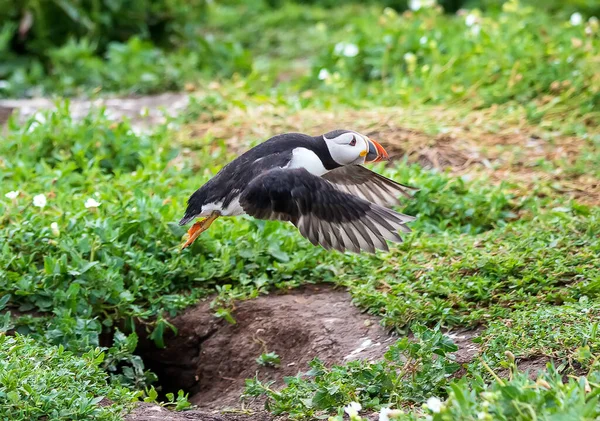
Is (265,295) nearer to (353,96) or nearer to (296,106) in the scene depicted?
(296,106)

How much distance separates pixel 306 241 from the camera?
4.80 m

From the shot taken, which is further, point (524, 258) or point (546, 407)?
point (524, 258)

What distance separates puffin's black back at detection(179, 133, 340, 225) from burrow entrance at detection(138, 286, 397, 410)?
0.57m

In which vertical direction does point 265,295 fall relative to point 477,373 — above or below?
below

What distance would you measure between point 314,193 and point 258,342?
2.98 ft

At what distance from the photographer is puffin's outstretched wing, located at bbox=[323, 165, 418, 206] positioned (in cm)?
459

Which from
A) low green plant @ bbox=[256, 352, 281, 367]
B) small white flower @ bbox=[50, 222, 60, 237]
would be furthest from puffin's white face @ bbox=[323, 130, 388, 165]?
small white flower @ bbox=[50, 222, 60, 237]

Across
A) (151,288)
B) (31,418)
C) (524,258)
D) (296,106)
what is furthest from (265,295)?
(296,106)

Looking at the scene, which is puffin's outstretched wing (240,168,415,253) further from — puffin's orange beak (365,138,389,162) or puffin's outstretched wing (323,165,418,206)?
puffin's outstretched wing (323,165,418,206)

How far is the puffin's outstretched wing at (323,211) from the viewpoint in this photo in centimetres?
368

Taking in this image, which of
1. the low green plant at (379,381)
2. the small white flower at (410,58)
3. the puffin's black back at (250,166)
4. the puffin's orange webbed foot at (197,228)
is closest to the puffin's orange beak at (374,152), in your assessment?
the puffin's black back at (250,166)

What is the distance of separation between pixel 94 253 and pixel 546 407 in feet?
8.18

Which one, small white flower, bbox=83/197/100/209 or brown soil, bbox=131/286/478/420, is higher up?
small white flower, bbox=83/197/100/209

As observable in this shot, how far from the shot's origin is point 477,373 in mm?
3279
